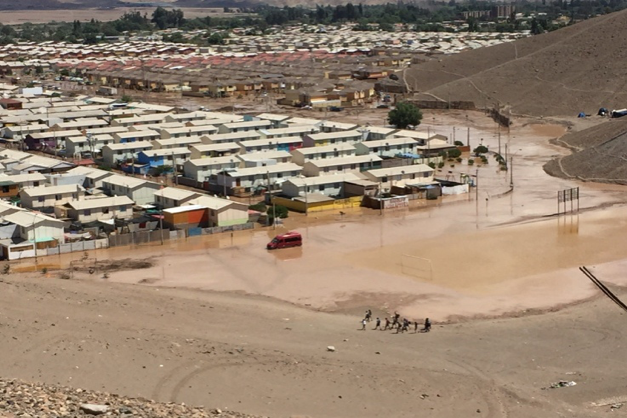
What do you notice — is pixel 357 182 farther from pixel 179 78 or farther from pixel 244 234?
pixel 179 78

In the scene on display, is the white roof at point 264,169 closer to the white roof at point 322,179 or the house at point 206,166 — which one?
the white roof at point 322,179

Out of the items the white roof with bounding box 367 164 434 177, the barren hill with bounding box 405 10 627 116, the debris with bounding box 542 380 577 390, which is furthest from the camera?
the barren hill with bounding box 405 10 627 116

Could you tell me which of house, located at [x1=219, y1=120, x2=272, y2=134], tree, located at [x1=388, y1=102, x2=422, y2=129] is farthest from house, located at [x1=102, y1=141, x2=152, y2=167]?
tree, located at [x1=388, y1=102, x2=422, y2=129]

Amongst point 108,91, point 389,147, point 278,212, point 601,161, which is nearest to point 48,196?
point 278,212

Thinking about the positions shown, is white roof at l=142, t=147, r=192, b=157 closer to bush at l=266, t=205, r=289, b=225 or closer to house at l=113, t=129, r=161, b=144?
house at l=113, t=129, r=161, b=144

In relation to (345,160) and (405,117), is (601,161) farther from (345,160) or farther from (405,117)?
(405,117)
